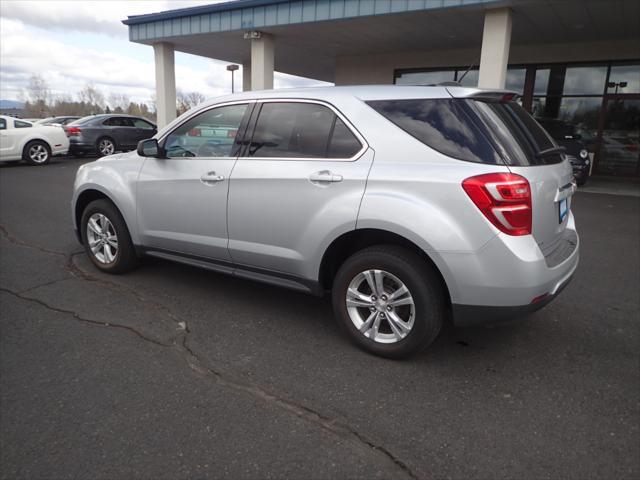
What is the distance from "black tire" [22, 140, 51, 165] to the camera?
47.9 feet

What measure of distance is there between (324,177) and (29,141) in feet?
47.1

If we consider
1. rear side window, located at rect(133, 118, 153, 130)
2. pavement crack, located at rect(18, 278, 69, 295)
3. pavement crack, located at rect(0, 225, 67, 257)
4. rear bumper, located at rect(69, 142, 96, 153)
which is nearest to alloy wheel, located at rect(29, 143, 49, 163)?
rear bumper, located at rect(69, 142, 96, 153)

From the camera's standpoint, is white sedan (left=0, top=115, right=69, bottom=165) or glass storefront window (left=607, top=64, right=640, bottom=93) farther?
white sedan (left=0, top=115, right=69, bottom=165)

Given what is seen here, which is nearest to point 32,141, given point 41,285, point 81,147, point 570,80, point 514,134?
point 81,147

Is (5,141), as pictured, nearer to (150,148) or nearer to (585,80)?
(150,148)

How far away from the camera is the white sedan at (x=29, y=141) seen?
1416cm

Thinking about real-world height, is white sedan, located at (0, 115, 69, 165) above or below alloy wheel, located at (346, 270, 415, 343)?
above

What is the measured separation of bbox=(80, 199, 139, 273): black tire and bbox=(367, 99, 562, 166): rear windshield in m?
2.74

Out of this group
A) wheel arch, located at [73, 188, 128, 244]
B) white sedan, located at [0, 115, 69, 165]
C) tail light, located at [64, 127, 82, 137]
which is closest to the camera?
wheel arch, located at [73, 188, 128, 244]

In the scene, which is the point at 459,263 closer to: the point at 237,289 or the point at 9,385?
the point at 237,289

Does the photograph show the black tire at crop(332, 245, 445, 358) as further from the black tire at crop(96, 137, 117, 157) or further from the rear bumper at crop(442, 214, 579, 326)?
the black tire at crop(96, 137, 117, 157)

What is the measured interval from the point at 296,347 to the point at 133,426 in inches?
49.2

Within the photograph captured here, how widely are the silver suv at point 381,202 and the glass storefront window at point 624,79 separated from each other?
12589 millimetres

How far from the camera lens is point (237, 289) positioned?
4629mm
